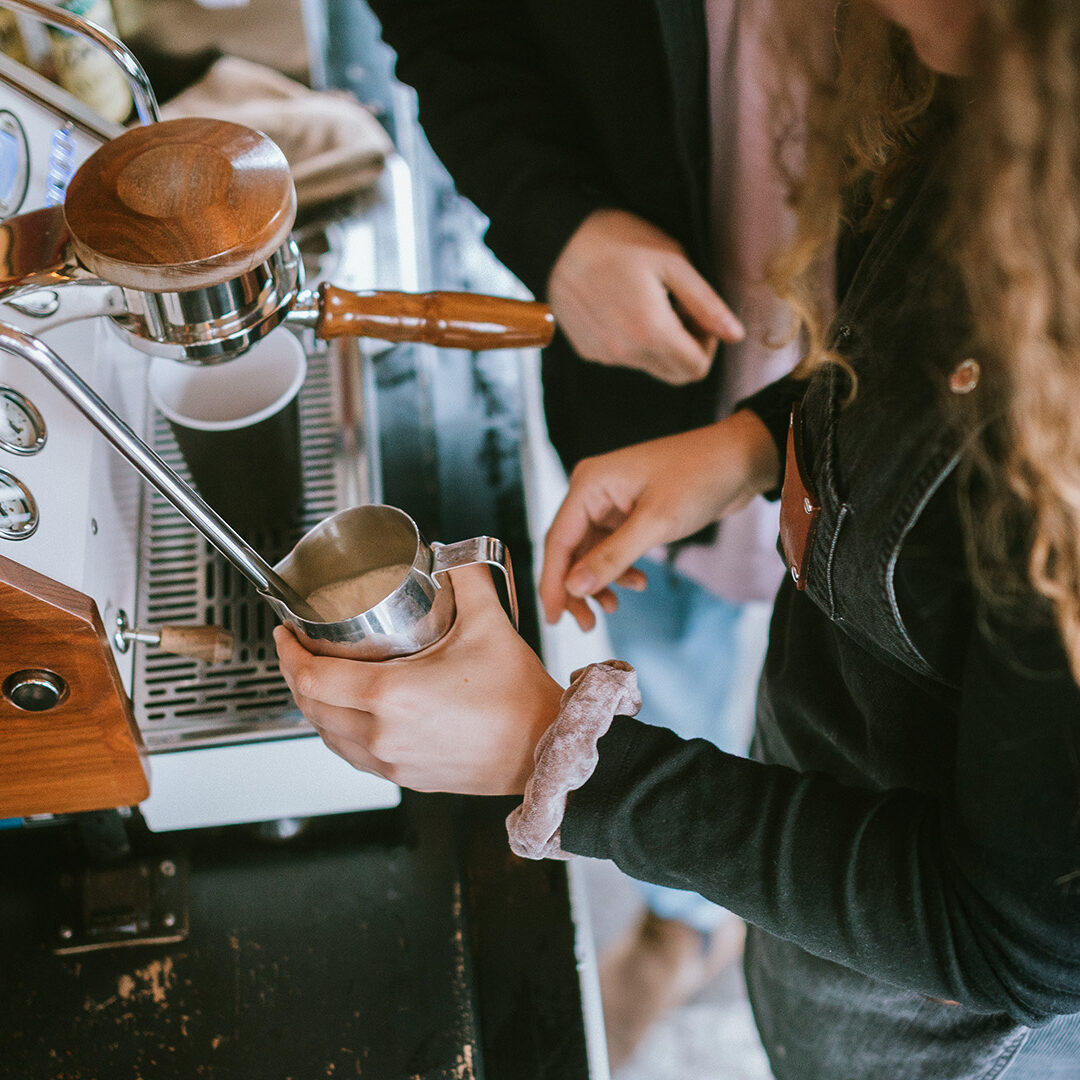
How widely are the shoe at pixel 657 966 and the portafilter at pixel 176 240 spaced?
136 cm

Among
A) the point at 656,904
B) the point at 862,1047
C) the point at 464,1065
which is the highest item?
the point at 464,1065

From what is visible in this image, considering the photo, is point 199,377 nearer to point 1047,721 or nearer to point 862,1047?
point 1047,721

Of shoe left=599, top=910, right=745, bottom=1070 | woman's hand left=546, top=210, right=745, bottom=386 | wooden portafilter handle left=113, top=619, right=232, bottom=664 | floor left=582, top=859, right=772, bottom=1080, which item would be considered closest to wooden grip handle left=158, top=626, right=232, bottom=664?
wooden portafilter handle left=113, top=619, right=232, bottom=664

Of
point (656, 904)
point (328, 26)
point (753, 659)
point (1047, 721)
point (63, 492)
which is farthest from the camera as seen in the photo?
point (753, 659)

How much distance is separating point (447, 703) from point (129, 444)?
23 centimetres

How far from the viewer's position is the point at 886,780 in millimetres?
653

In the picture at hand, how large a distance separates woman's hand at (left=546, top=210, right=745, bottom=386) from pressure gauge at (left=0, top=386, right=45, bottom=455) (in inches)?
20.2

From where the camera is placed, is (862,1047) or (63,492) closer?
(63,492)

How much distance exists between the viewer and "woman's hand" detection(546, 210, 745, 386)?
904 mm

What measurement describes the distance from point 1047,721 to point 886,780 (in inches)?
9.1

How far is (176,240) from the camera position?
0.54 metres

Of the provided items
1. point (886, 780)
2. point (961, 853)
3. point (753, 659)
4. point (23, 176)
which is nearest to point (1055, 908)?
point (961, 853)

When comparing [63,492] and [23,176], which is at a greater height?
[23,176]

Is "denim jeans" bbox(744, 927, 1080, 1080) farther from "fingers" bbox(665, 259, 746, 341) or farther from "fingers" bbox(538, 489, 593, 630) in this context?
"fingers" bbox(665, 259, 746, 341)
